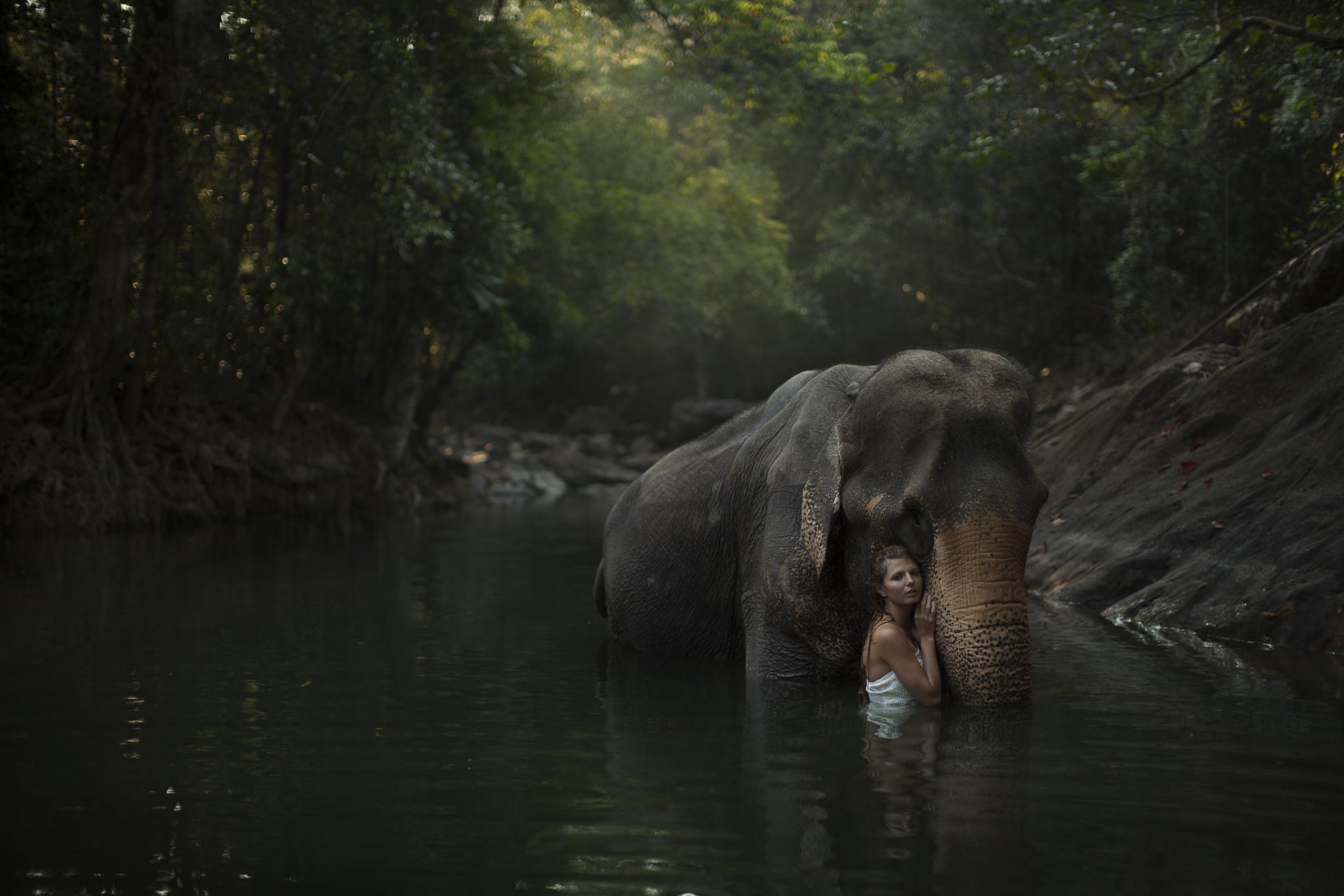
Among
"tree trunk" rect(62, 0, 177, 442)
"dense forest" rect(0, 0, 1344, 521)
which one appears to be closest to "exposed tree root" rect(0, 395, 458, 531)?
"dense forest" rect(0, 0, 1344, 521)

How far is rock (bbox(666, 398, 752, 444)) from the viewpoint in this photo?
150 feet

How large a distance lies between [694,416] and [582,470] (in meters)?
10.0

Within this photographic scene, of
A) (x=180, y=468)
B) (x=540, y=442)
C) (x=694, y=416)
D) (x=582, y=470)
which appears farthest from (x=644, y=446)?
(x=180, y=468)

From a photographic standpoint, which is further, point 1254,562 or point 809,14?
point 809,14

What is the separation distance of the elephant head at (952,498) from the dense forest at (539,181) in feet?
19.0

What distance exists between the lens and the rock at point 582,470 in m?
36.5

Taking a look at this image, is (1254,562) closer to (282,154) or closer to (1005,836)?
(1005,836)

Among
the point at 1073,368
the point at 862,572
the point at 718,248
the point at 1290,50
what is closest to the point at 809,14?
the point at 718,248

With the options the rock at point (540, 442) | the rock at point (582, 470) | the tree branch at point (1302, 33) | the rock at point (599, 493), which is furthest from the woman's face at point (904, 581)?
the rock at point (540, 442)

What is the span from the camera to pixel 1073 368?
28109 millimetres

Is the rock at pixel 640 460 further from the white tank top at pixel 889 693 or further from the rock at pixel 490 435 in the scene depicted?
the white tank top at pixel 889 693

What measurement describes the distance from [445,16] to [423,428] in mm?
9657

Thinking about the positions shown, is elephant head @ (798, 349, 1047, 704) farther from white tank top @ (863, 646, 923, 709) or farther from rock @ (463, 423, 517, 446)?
rock @ (463, 423, 517, 446)

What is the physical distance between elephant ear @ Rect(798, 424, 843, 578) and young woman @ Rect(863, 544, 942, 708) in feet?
1.37
